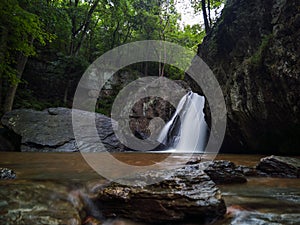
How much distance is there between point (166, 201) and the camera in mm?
2209

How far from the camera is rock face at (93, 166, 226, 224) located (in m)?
2.14

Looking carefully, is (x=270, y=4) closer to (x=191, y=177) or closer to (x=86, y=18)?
(x=191, y=177)

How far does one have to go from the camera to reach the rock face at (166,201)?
2.14 metres

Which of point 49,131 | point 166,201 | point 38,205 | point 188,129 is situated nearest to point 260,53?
point 188,129

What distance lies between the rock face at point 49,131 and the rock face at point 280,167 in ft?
18.6

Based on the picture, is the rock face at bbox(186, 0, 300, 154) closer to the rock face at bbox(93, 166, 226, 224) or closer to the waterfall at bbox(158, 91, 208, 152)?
the waterfall at bbox(158, 91, 208, 152)

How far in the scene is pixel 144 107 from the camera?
1563cm

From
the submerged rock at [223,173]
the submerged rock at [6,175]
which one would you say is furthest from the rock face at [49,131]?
the submerged rock at [223,173]

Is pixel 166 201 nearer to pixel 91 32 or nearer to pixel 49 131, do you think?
pixel 49 131

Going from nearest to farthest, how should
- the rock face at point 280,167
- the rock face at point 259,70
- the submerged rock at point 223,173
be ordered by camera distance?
1. the submerged rock at point 223,173
2. the rock face at point 280,167
3. the rock face at point 259,70

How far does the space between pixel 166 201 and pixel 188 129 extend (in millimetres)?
9725

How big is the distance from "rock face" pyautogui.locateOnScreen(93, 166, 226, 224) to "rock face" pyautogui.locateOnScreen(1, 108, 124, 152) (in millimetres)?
5925

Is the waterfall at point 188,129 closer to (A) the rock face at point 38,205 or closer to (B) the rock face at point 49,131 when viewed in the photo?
(B) the rock face at point 49,131

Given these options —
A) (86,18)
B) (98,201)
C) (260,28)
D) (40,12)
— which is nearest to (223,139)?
(260,28)
